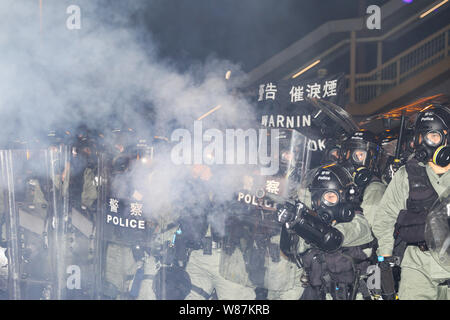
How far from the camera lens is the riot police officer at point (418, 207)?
12.5ft

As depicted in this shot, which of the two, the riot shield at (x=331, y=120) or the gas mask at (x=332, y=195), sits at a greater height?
the riot shield at (x=331, y=120)

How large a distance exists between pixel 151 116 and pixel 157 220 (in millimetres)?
1340

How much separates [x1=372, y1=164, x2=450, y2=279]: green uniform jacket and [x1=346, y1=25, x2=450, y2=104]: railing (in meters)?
4.80

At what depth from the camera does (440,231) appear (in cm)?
343

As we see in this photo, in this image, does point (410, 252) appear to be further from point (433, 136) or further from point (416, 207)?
point (433, 136)

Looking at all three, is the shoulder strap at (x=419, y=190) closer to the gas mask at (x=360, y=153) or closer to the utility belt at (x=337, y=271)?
the utility belt at (x=337, y=271)

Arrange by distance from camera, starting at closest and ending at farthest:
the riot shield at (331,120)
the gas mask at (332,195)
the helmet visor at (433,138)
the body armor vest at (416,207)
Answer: the body armor vest at (416,207)
the helmet visor at (433,138)
the gas mask at (332,195)
the riot shield at (331,120)

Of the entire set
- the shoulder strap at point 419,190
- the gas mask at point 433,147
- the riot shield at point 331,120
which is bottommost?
the shoulder strap at point 419,190

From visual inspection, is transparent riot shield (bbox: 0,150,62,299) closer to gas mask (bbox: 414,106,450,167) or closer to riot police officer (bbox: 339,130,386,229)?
riot police officer (bbox: 339,130,386,229)

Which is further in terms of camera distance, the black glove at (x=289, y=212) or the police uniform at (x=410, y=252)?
the black glove at (x=289, y=212)

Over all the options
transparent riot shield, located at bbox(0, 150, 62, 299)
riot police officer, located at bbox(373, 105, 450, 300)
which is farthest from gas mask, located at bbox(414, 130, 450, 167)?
transparent riot shield, located at bbox(0, 150, 62, 299)

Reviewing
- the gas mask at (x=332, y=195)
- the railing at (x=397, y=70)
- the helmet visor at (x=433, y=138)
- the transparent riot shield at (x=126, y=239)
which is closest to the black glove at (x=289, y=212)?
the gas mask at (x=332, y=195)

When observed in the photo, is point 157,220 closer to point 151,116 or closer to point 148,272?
point 148,272

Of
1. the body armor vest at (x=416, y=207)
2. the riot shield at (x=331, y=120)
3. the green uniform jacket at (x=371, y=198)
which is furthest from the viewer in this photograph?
the riot shield at (x=331, y=120)
